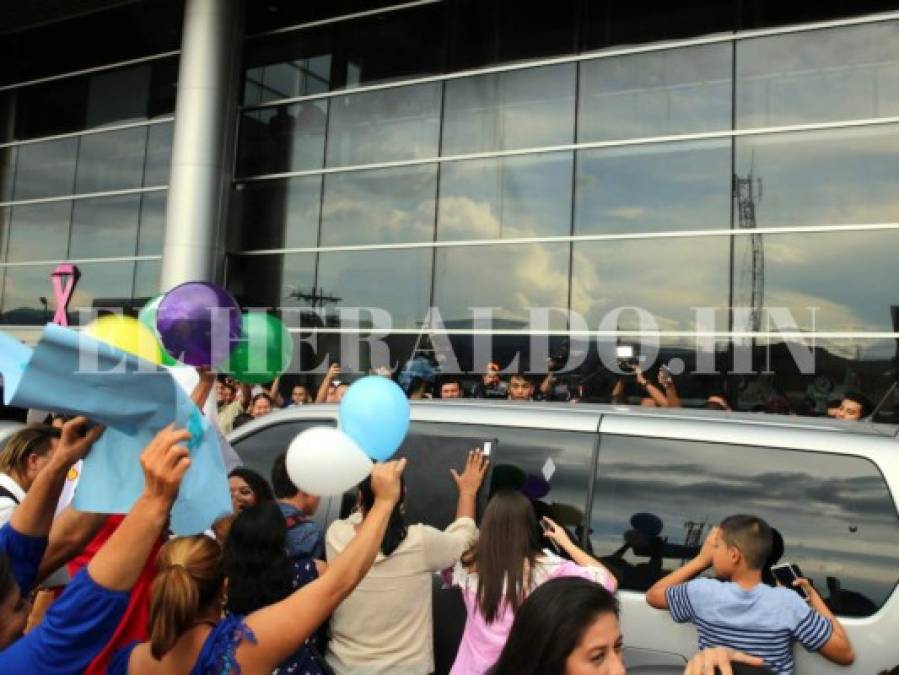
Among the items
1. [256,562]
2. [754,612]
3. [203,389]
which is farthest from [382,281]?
[256,562]

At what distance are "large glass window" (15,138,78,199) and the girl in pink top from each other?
15142 mm

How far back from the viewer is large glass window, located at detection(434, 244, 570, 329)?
11.4 metres

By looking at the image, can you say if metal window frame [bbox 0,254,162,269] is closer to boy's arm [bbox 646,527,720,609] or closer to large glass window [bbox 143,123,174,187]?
large glass window [bbox 143,123,174,187]

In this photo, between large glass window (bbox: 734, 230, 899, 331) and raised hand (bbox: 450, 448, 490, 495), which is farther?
large glass window (bbox: 734, 230, 899, 331)

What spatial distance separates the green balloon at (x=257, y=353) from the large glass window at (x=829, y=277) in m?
7.35

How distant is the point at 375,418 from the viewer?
2484 mm

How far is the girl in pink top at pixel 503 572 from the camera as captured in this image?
112 inches

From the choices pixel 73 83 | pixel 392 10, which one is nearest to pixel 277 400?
pixel 392 10

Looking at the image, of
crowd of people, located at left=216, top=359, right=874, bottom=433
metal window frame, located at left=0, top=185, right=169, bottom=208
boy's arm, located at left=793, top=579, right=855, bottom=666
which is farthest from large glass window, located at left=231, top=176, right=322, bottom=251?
boy's arm, located at left=793, top=579, right=855, bottom=666

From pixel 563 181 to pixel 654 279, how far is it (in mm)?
1887

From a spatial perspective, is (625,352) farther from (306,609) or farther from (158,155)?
(306,609)

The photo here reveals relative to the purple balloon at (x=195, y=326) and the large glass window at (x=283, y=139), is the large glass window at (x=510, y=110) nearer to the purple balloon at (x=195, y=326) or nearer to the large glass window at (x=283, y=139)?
the large glass window at (x=283, y=139)

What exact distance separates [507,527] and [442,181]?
9812mm

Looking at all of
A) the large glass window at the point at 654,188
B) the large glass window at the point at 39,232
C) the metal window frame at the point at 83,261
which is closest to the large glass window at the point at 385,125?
the large glass window at the point at 654,188
